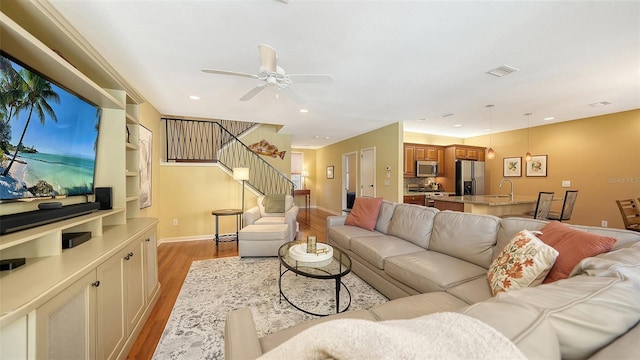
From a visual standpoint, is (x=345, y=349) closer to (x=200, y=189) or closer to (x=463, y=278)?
(x=463, y=278)

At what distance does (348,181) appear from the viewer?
7098 millimetres

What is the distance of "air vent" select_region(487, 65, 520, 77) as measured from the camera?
7.96 feet

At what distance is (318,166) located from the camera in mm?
9016

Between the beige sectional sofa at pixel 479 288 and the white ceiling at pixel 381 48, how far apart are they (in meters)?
1.59

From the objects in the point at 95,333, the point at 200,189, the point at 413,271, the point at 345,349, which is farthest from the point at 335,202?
the point at 345,349

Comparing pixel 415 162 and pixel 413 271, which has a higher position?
pixel 415 162

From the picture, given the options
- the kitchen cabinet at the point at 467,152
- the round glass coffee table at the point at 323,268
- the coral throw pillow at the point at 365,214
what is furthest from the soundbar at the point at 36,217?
the kitchen cabinet at the point at 467,152

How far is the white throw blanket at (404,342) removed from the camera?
0.44 meters

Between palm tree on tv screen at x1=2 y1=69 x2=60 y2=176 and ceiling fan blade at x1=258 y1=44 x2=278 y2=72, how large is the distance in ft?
4.45

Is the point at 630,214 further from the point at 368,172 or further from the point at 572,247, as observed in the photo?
the point at 368,172

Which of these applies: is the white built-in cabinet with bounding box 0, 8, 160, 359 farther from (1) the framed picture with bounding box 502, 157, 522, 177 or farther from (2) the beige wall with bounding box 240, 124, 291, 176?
(1) the framed picture with bounding box 502, 157, 522, 177

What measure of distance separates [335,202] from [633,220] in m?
5.96

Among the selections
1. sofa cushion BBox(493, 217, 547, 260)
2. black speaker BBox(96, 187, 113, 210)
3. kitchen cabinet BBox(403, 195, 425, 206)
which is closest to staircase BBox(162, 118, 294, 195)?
kitchen cabinet BBox(403, 195, 425, 206)

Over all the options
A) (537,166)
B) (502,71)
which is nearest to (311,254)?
(502,71)
